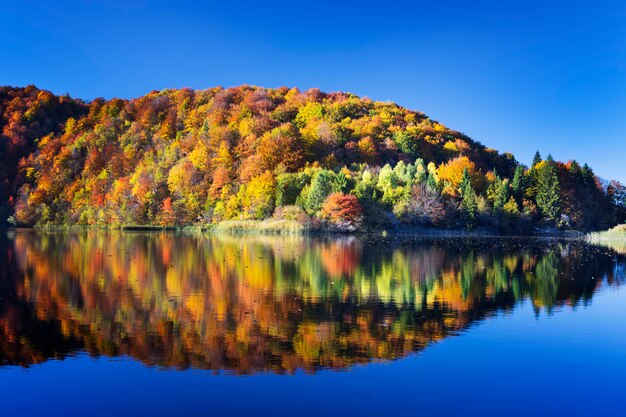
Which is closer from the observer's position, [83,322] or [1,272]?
[83,322]

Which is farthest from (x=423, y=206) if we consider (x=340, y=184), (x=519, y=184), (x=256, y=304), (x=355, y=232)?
(x=256, y=304)

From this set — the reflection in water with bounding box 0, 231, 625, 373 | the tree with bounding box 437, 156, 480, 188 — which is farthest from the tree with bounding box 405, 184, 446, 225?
the reflection in water with bounding box 0, 231, 625, 373

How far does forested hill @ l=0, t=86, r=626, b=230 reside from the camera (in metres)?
79.2

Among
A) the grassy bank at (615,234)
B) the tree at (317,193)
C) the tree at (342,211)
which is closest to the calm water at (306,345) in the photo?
the grassy bank at (615,234)

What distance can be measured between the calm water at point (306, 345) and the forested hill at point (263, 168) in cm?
5075

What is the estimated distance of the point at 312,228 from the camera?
7238 centimetres

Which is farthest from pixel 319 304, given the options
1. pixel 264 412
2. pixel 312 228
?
pixel 312 228

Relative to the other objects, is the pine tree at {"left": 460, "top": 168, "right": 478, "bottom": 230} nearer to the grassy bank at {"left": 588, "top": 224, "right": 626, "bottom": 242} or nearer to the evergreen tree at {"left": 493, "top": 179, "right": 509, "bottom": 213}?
the evergreen tree at {"left": 493, "top": 179, "right": 509, "bottom": 213}

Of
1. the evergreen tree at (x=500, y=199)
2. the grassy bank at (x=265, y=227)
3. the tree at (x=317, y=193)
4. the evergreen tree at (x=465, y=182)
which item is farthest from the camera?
the evergreen tree at (x=500, y=199)

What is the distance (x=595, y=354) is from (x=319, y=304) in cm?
838

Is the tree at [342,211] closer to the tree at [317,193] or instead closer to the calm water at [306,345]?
the tree at [317,193]

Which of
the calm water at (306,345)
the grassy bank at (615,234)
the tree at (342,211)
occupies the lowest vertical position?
the calm water at (306,345)

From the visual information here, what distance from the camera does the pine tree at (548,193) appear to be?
3477 inches

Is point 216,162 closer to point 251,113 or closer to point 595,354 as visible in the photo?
point 251,113
